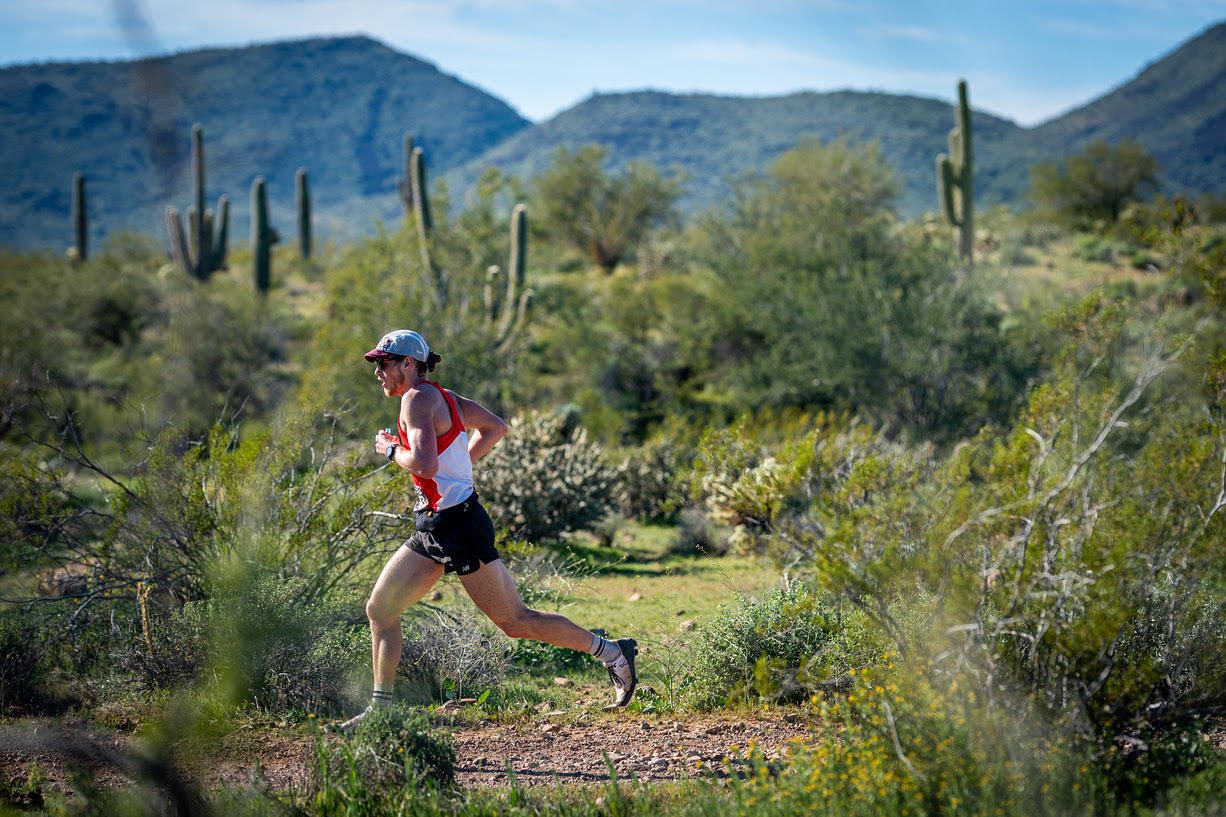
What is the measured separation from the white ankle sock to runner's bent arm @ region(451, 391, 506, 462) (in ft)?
3.69

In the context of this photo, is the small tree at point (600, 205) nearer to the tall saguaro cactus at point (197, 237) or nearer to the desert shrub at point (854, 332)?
the tall saguaro cactus at point (197, 237)

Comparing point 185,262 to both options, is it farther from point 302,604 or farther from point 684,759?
point 684,759

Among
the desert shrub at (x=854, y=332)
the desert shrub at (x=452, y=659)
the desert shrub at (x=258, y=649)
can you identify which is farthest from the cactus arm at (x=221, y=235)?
the desert shrub at (x=452, y=659)

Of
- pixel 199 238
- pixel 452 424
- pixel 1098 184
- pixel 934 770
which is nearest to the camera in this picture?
pixel 934 770

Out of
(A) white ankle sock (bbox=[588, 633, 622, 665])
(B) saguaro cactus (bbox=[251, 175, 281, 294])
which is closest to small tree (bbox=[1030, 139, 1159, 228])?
(B) saguaro cactus (bbox=[251, 175, 281, 294])

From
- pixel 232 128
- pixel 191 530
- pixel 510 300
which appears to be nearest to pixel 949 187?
pixel 510 300

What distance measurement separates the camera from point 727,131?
124000 millimetres

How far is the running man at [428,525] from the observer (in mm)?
4215

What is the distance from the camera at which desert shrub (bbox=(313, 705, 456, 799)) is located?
3.61 metres

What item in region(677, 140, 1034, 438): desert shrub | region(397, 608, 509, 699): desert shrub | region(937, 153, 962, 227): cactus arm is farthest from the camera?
region(937, 153, 962, 227): cactus arm

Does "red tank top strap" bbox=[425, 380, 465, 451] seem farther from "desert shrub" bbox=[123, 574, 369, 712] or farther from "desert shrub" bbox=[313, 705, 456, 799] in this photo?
"desert shrub" bbox=[123, 574, 369, 712]

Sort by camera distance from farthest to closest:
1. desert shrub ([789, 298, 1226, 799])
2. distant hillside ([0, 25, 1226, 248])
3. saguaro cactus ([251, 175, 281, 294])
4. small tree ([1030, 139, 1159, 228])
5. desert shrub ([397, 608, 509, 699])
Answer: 1. distant hillside ([0, 25, 1226, 248])
2. small tree ([1030, 139, 1159, 228])
3. saguaro cactus ([251, 175, 281, 294])
4. desert shrub ([397, 608, 509, 699])
5. desert shrub ([789, 298, 1226, 799])

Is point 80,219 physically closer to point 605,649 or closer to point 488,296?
point 488,296

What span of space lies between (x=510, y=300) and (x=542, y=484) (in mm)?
7808
